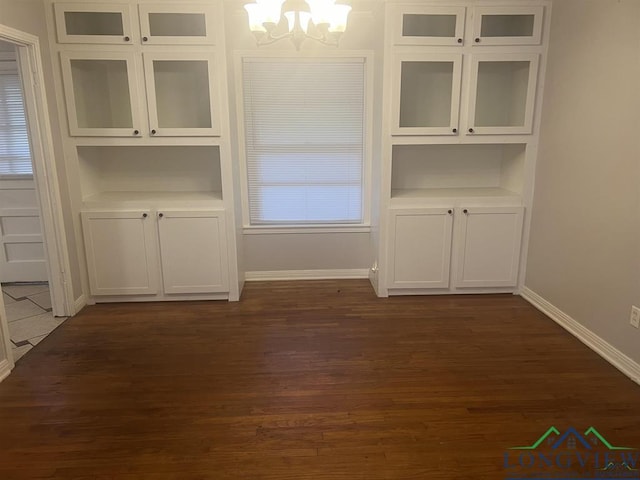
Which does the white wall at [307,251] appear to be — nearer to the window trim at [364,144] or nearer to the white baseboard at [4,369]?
the window trim at [364,144]

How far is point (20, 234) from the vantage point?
14.0ft

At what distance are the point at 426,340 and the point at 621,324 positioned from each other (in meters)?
1.17

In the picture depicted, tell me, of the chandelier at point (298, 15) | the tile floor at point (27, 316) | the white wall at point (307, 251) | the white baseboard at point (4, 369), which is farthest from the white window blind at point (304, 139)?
the white baseboard at point (4, 369)

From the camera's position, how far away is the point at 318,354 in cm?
290

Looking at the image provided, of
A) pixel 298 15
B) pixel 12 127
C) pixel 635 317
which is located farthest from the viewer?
pixel 12 127

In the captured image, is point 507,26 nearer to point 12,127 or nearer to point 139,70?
point 139,70

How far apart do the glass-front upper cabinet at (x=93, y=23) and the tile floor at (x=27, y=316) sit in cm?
209

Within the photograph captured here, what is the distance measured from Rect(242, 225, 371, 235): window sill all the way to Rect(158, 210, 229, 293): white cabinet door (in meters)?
0.56

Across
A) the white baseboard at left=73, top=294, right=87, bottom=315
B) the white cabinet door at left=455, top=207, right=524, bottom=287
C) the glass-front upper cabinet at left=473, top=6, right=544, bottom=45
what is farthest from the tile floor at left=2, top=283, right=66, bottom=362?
the glass-front upper cabinet at left=473, top=6, right=544, bottom=45

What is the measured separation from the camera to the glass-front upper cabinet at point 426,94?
11.4 ft

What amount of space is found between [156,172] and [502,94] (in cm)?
304

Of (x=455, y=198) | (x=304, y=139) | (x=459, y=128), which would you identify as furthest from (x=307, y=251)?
(x=459, y=128)

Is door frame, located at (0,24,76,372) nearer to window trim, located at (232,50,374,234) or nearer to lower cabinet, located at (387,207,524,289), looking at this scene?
window trim, located at (232,50,374,234)

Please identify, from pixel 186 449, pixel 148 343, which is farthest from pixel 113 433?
pixel 148 343
